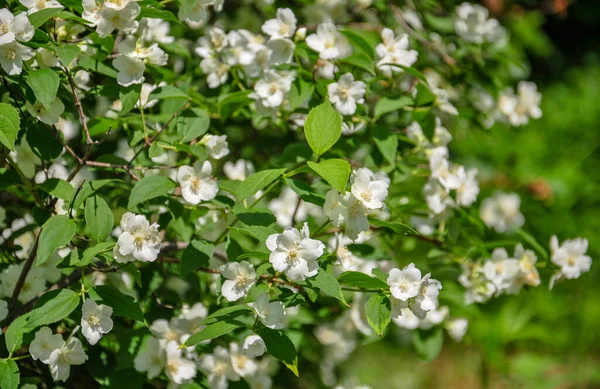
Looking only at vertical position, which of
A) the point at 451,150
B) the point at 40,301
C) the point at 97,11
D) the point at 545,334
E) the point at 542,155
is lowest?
the point at 545,334

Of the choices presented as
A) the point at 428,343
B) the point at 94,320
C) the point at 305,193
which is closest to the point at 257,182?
the point at 305,193

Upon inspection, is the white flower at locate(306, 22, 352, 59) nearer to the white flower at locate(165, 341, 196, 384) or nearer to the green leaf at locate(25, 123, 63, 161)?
the green leaf at locate(25, 123, 63, 161)

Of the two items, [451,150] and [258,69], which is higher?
[258,69]

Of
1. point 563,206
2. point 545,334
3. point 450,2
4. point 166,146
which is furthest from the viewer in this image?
point 563,206

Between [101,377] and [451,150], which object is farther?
[451,150]

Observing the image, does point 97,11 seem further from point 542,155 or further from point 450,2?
point 542,155

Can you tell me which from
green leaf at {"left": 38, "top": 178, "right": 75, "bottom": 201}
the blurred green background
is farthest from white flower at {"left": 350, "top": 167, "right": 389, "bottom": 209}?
the blurred green background

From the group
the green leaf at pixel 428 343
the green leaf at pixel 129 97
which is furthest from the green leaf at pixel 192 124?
the green leaf at pixel 428 343

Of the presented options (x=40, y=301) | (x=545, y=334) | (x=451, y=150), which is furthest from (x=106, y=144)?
(x=545, y=334)
